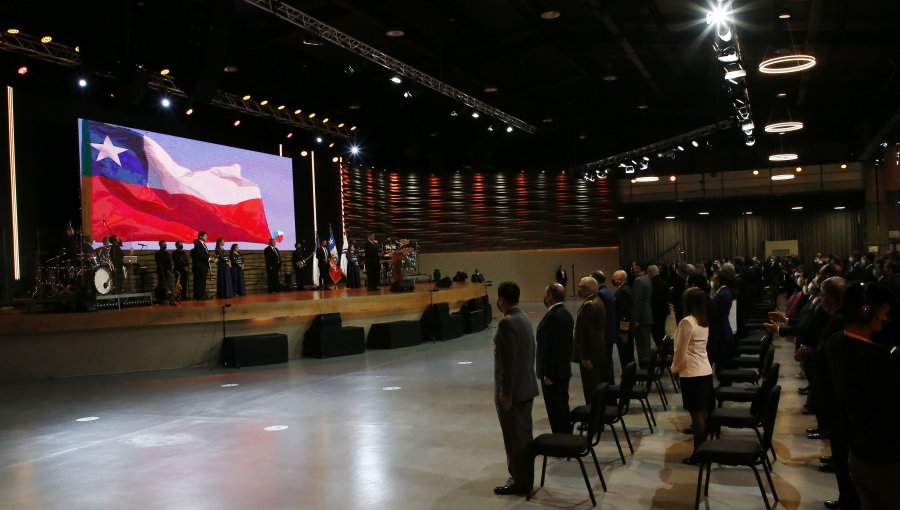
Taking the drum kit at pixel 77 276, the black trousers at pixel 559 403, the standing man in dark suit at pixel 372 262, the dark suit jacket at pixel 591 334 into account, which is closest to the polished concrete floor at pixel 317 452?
the black trousers at pixel 559 403

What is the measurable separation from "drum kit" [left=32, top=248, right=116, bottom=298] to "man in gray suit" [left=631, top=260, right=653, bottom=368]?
8215 mm

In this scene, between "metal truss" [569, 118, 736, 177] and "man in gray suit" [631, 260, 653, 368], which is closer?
"man in gray suit" [631, 260, 653, 368]

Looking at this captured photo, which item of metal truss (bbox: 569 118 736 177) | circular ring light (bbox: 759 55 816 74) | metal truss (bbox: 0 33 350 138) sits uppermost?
metal truss (bbox: 0 33 350 138)

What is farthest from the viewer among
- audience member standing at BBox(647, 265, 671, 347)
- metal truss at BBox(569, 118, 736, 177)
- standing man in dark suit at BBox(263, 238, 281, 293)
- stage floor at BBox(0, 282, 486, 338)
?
metal truss at BBox(569, 118, 736, 177)

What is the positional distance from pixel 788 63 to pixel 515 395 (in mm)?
9335

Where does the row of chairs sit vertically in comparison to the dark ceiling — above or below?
below

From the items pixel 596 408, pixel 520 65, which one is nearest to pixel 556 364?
pixel 596 408

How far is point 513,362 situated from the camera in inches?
183

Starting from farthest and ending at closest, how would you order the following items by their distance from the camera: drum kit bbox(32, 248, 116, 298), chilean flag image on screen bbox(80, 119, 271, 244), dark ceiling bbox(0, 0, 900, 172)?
1. chilean flag image on screen bbox(80, 119, 271, 244)
2. dark ceiling bbox(0, 0, 900, 172)
3. drum kit bbox(32, 248, 116, 298)

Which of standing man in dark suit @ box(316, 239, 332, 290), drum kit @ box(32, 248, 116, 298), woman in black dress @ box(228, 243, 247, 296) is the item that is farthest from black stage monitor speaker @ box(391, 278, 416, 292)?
drum kit @ box(32, 248, 116, 298)

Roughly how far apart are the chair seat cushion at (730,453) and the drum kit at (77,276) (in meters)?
9.92

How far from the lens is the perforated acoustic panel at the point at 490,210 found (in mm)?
23453

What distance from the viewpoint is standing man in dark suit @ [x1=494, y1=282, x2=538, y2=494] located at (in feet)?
15.3

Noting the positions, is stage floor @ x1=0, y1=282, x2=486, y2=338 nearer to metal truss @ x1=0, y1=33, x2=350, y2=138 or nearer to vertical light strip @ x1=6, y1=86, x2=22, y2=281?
vertical light strip @ x1=6, y1=86, x2=22, y2=281
